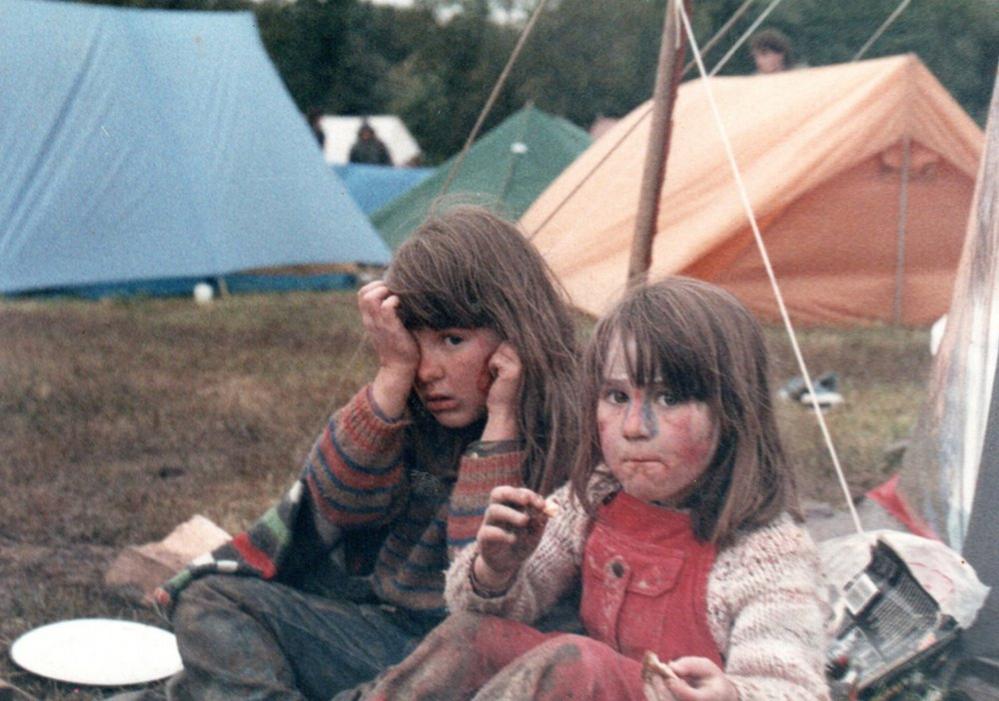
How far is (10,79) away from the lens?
568 cm

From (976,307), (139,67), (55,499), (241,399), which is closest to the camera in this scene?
(976,307)

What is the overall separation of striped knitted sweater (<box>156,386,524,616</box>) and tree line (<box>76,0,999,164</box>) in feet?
4.68

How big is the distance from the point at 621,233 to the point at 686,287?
390cm

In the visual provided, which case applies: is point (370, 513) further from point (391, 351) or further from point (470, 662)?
point (470, 662)

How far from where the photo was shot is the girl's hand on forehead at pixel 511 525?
1.27 metres

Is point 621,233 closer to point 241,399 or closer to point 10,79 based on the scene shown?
point 241,399

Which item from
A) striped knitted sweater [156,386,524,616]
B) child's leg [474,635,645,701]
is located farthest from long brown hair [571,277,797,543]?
striped knitted sweater [156,386,524,616]

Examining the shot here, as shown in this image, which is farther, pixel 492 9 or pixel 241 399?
pixel 492 9

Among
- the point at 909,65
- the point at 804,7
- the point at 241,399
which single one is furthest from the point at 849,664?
the point at 909,65

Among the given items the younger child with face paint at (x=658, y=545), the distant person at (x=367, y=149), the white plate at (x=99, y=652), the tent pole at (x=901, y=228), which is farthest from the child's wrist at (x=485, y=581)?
the distant person at (x=367, y=149)

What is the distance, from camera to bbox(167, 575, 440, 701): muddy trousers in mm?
1674

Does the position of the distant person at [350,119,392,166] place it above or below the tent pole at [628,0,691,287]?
below

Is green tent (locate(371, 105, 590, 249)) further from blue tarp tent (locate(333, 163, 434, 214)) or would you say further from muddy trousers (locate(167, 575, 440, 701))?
muddy trousers (locate(167, 575, 440, 701))

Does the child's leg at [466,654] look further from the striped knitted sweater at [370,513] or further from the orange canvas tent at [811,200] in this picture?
the orange canvas tent at [811,200]
